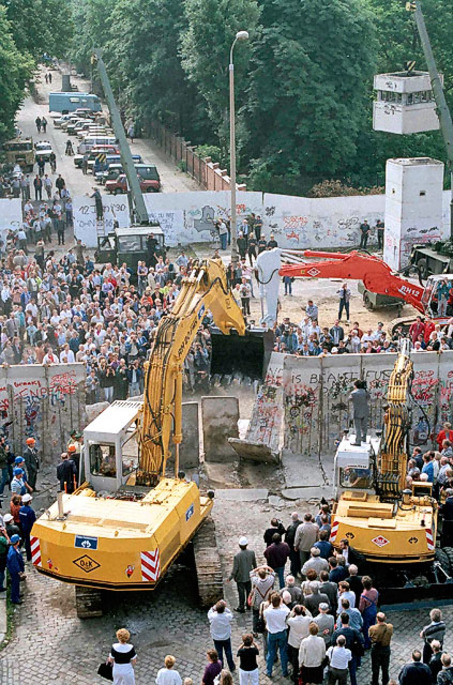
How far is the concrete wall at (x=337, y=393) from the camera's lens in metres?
26.7

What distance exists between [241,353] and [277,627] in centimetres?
1172

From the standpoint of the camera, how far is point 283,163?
197ft

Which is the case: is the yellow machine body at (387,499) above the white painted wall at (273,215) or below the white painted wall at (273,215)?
below

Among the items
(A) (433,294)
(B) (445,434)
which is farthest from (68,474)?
(A) (433,294)

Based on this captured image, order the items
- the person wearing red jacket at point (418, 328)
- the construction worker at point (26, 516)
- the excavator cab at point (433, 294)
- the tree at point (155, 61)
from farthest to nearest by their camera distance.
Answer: the tree at point (155, 61)
the excavator cab at point (433, 294)
the person wearing red jacket at point (418, 328)
the construction worker at point (26, 516)

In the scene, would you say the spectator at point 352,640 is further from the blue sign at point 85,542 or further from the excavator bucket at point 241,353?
the excavator bucket at point 241,353

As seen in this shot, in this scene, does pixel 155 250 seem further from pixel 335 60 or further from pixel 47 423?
pixel 335 60

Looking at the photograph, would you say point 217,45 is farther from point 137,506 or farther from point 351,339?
point 137,506

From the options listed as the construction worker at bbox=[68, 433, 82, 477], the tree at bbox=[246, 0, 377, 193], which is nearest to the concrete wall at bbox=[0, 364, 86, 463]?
the construction worker at bbox=[68, 433, 82, 477]

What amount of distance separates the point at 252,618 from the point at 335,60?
4318cm

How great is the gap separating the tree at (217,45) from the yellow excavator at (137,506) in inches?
1455

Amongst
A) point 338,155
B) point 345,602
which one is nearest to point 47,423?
point 345,602

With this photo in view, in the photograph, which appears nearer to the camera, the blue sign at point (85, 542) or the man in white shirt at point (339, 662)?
the man in white shirt at point (339, 662)

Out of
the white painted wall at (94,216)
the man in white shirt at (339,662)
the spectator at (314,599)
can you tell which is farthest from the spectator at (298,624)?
the white painted wall at (94,216)
